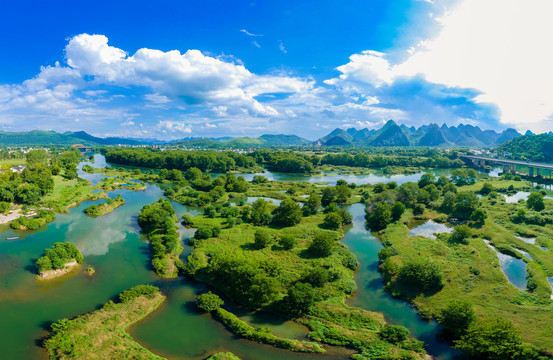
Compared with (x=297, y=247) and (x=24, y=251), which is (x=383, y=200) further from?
(x=24, y=251)

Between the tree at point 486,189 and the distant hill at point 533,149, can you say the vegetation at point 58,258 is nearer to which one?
the tree at point 486,189

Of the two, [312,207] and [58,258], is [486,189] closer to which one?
[312,207]

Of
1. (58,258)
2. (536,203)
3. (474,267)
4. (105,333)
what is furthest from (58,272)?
(536,203)

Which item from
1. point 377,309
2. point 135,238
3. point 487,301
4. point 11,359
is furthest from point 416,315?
point 135,238

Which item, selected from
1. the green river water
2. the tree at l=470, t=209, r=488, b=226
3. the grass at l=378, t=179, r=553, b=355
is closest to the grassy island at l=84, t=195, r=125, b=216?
the green river water

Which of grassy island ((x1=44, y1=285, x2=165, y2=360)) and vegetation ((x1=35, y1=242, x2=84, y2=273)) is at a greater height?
→ vegetation ((x1=35, y1=242, x2=84, y2=273))

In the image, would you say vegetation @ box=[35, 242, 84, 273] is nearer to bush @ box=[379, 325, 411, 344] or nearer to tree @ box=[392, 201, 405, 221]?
bush @ box=[379, 325, 411, 344]
